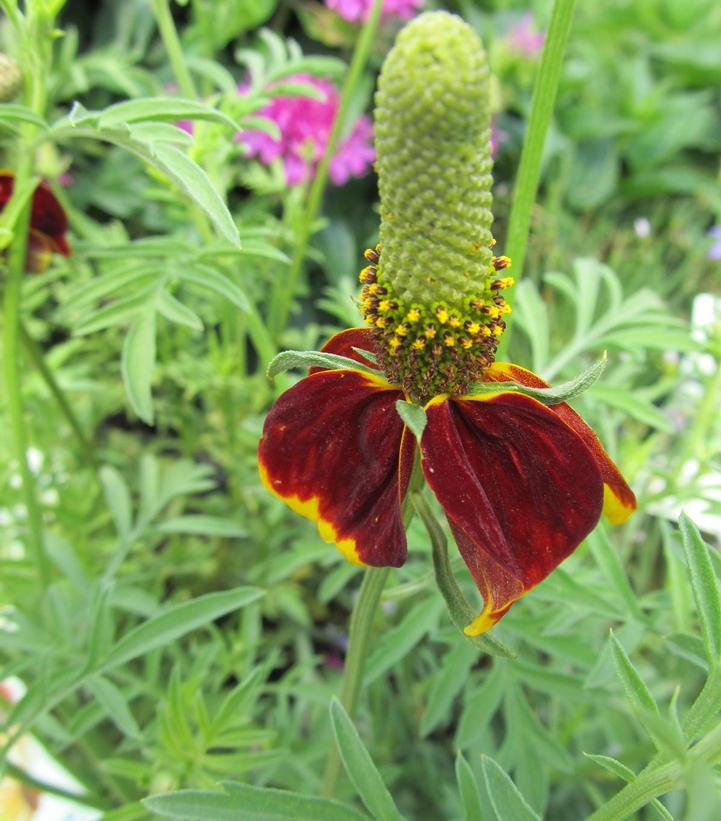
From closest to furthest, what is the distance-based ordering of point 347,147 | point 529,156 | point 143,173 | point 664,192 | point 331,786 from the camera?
point 529,156
point 331,786
point 347,147
point 143,173
point 664,192

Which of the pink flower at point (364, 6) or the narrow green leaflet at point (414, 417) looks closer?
the narrow green leaflet at point (414, 417)

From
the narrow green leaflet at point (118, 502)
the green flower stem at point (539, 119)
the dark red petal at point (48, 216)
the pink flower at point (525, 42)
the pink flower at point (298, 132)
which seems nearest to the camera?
the green flower stem at point (539, 119)

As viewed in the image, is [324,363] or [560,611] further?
[560,611]

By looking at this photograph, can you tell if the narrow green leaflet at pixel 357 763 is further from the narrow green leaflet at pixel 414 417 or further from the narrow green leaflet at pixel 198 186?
the narrow green leaflet at pixel 198 186

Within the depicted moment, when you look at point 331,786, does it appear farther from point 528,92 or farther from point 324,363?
point 528,92

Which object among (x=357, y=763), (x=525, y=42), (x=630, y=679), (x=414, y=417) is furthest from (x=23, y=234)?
(x=525, y=42)

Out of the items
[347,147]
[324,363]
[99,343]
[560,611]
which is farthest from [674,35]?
[324,363]

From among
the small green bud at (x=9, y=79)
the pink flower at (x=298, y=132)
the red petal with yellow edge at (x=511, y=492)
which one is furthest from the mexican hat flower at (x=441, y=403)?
the pink flower at (x=298, y=132)
